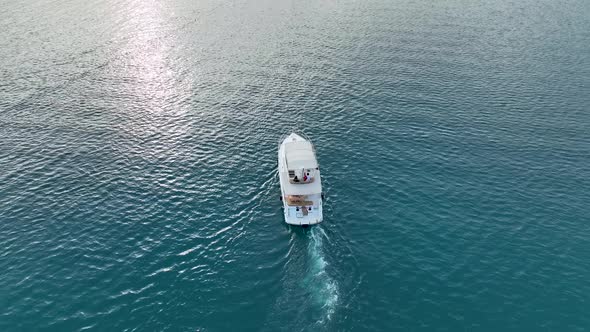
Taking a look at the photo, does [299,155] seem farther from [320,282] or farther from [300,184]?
[320,282]

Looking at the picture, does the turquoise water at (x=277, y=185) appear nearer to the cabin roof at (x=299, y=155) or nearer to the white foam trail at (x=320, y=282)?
the white foam trail at (x=320, y=282)

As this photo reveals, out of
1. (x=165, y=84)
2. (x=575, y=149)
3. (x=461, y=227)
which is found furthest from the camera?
(x=165, y=84)

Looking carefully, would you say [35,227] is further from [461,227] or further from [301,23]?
[301,23]

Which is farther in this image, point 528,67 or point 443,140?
point 528,67

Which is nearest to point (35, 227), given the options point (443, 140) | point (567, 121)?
point (443, 140)

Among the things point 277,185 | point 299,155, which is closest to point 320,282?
point 277,185

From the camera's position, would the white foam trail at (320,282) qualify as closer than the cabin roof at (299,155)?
Yes

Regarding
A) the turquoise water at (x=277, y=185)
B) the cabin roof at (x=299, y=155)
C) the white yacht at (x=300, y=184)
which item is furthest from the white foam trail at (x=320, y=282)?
the cabin roof at (x=299, y=155)
